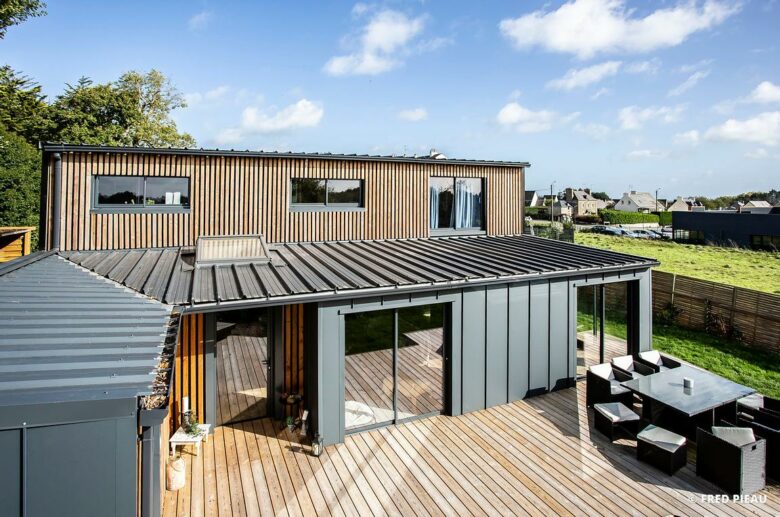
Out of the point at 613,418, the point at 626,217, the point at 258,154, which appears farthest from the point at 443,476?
the point at 626,217

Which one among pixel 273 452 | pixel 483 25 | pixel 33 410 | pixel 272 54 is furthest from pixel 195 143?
pixel 33 410

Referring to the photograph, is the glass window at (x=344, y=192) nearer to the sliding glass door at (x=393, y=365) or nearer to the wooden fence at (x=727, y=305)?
the sliding glass door at (x=393, y=365)

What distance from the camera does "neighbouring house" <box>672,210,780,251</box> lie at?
31906mm

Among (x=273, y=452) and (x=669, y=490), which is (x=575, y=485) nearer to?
(x=669, y=490)

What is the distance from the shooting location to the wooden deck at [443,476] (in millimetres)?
5090

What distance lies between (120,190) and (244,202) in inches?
93.0

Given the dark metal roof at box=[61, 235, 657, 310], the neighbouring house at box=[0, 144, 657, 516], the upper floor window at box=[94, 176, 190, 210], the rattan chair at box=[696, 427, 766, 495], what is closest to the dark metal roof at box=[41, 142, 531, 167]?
the neighbouring house at box=[0, 144, 657, 516]

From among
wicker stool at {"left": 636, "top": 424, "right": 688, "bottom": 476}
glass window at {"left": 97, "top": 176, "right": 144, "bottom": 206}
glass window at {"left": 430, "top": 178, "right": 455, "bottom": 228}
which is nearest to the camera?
wicker stool at {"left": 636, "top": 424, "right": 688, "bottom": 476}

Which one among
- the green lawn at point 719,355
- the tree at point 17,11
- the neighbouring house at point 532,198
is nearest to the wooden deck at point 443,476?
the green lawn at point 719,355

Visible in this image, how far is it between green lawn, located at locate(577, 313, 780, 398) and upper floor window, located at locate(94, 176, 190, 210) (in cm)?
1135

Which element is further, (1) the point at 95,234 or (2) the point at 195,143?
(2) the point at 195,143

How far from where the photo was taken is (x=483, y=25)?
1357 centimetres

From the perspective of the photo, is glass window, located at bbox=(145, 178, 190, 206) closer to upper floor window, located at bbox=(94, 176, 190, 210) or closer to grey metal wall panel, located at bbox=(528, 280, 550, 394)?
upper floor window, located at bbox=(94, 176, 190, 210)

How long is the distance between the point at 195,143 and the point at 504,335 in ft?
100
